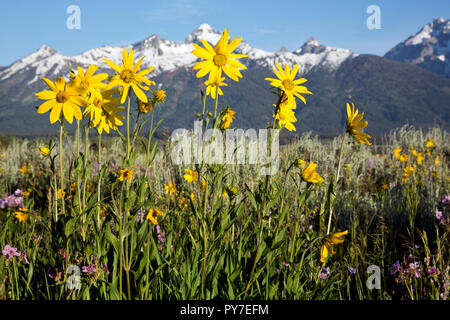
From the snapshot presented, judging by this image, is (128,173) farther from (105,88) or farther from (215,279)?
(215,279)

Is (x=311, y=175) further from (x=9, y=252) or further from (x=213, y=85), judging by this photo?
(x=9, y=252)

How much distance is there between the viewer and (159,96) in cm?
150

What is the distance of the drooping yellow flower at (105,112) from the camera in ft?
4.53

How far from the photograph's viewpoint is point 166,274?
1.58 m

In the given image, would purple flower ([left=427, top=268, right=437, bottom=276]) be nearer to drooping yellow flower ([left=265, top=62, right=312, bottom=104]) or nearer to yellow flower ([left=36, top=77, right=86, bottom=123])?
drooping yellow flower ([left=265, top=62, right=312, bottom=104])

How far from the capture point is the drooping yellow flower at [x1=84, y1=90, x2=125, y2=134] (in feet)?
4.53

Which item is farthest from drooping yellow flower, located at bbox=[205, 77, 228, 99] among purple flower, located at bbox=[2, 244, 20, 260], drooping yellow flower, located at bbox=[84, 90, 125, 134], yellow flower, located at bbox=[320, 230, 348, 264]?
purple flower, located at bbox=[2, 244, 20, 260]

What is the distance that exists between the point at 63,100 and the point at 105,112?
214mm

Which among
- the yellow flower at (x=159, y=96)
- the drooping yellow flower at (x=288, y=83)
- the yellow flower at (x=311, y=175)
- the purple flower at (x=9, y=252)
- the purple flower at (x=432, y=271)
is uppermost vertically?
the drooping yellow flower at (x=288, y=83)

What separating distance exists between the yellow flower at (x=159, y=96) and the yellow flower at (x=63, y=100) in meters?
0.33

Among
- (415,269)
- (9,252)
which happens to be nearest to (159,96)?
(9,252)

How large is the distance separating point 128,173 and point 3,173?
199 inches

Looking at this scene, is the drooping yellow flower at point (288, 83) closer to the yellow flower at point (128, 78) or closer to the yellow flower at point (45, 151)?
the yellow flower at point (128, 78)

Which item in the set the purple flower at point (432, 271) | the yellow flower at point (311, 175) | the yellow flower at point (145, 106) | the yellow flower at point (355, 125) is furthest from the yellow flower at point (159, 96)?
the purple flower at point (432, 271)
